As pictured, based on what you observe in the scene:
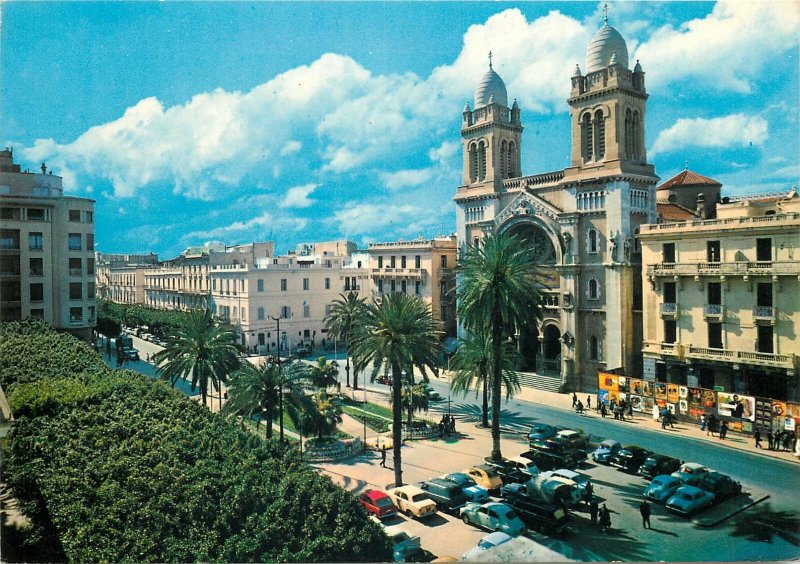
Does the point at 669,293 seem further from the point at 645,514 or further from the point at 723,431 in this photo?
Answer: the point at 645,514

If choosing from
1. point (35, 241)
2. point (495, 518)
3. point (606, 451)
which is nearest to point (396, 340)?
point (495, 518)

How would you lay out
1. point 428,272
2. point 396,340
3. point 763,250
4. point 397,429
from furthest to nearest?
point 428,272 < point 763,250 < point 396,340 < point 397,429

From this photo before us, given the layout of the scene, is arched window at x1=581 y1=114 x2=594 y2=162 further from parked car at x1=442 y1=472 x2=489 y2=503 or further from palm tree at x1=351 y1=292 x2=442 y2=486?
parked car at x1=442 y1=472 x2=489 y2=503

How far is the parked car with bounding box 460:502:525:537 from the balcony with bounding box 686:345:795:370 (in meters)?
21.5

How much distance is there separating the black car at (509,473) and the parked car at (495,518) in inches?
178

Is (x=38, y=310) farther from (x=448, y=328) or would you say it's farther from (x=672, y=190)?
(x=672, y=190)

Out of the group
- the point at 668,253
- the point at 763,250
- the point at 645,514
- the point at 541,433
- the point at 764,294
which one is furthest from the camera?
the point at 668,253

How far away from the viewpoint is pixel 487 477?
27875mm

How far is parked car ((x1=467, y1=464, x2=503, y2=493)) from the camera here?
27.6 m

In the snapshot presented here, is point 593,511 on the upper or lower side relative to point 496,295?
lower

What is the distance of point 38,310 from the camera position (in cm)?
4750

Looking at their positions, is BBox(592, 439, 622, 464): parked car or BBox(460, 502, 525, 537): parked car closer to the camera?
BBox(460, 502, 525, 537): parked car

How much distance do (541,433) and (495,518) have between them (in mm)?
12837

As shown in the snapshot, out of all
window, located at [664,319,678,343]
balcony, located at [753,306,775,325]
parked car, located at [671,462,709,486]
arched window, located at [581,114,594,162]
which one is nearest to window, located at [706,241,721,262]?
balcony, located at [753,306,775,325]
